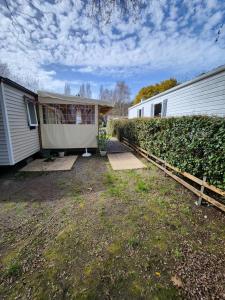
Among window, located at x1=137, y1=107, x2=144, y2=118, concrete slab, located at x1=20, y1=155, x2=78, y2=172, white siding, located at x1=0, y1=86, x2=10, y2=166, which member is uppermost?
window, located at x1=137, y1=107, x2=144, y2=118

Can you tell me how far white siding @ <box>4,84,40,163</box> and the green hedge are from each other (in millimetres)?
4719

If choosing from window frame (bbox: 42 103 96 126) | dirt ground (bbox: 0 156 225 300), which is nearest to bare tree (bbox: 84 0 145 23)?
dirt ground (bbox: 0 156 225 300)

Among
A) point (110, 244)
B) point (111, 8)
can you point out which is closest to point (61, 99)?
point (111, 8)

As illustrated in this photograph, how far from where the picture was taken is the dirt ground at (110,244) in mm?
1490

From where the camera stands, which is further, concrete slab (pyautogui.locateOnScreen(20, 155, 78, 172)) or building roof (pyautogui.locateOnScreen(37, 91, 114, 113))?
building roof (pyautogui.locateOnScreen(37, 91, 114, 113))

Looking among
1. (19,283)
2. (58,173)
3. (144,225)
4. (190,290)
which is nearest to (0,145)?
(58,173)

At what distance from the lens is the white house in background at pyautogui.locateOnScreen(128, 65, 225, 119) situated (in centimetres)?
485

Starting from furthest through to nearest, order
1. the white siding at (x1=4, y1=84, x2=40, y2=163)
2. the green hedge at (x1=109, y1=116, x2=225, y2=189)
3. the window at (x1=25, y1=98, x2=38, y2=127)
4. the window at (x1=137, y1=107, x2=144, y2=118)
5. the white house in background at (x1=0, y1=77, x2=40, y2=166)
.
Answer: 1. the window at (x1=137, y1=107, x2=144, y2=118)
2. the window at (x1=25, y1=98, x2=38, y2=127)
3. the white siding at (x1=4, y1=84, x2=40, y2=163)
4. the white house in background at (x1=0, y1=77, x2=40, y2=166)
5. the green hedge at (x1=109, y1=116, x2=225, y2=189)

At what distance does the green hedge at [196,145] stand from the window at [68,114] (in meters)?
3.65

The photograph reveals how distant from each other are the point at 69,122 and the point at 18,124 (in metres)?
2.47

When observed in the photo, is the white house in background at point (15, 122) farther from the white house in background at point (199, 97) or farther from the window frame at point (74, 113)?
the white house in background at point (199, 97)

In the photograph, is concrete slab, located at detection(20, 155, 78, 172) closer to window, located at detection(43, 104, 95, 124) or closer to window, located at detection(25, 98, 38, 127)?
window, located at detection(25, 98, 38, 127)

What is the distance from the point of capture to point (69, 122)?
7.15 metres

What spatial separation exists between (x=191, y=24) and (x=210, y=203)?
338cm
